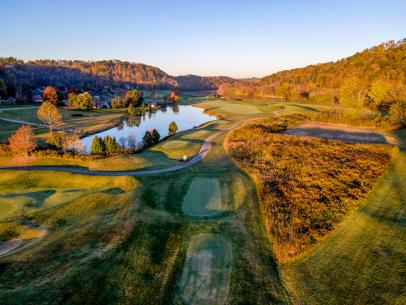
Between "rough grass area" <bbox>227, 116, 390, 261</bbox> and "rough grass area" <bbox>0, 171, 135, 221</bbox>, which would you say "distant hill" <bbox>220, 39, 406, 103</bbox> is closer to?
"rough grass area" <bbox>227, 116, 390, 261</bbox>

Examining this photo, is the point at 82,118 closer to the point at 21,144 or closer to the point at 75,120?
the point at 75,120

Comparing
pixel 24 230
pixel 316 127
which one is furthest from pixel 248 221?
pixel 316 127

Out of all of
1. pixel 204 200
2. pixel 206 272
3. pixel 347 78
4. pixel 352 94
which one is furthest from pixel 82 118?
pixel 347 78

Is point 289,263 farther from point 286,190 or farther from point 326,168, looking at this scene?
point 326,168

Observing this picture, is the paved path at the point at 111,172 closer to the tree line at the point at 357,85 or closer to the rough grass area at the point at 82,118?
the rough grass area at the point at 82,118

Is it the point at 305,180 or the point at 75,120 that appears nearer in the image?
the point at 305,180

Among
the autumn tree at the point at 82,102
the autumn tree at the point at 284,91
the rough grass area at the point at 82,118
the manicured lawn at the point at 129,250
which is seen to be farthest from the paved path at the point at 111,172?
the autumn tree at the point at 284,91
